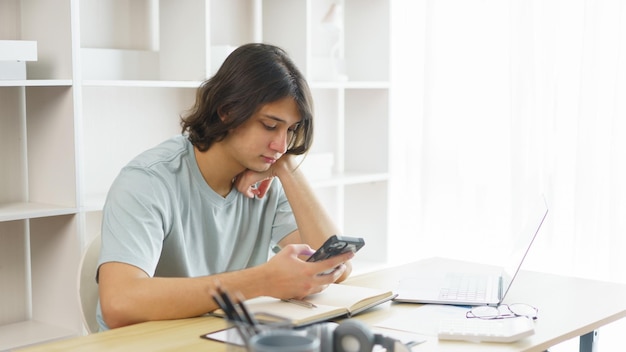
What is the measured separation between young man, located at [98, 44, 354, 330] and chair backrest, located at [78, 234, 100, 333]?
0.38 ft

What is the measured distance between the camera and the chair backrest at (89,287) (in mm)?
2002

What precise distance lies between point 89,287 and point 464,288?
921mm

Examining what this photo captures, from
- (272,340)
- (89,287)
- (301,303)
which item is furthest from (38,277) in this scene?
(272,340)

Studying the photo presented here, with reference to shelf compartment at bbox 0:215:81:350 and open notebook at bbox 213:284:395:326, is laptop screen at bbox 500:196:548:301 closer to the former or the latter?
open notebook at bbox 213:284:395:326

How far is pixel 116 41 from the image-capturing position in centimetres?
285

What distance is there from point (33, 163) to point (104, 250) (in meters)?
0.89

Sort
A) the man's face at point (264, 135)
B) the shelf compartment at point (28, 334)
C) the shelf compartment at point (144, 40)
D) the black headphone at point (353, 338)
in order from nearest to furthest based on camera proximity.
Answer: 1. the black headphone at point (353, 338)
2. the man's face at point (264, 135)
3. the shelf compartment at point (28, 334)
4. the shelf compartment at point (144, 40)

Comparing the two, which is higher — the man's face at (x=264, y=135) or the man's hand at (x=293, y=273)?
the man's face at (x=264, y=135)

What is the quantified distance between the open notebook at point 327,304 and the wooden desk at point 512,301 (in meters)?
→ 0.03

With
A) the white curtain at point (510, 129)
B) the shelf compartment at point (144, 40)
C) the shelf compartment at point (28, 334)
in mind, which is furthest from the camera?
the white curtain at point (510, 129)

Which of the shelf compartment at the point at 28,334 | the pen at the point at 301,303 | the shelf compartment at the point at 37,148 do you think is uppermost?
the shelf compartment at the point at 37,148

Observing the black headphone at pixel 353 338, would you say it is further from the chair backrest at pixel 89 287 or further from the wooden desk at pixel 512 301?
the chair backrest at pixel 89 287

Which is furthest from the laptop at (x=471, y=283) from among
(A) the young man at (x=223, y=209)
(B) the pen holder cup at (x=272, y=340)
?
(B) the pen holder cup at (x=272, y=340)

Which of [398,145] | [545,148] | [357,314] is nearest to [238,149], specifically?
[357,314]
